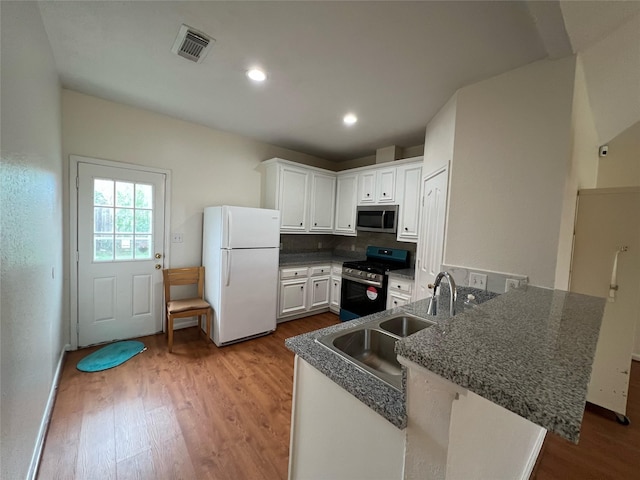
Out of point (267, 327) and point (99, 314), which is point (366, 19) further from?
point (99, 314)

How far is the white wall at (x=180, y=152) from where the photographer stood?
257cm

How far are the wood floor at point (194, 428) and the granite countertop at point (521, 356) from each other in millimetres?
1434

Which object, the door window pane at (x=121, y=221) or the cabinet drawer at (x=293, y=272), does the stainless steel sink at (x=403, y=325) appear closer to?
the cabinet drawer at (x=293, y=272)

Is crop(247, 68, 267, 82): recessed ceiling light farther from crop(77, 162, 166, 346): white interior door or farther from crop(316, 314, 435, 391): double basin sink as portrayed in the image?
crop(316, 314, 435, 391): double basin sink

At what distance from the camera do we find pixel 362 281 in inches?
133

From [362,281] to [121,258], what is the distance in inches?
108

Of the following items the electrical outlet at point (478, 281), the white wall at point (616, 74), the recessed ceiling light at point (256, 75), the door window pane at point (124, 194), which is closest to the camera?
the white wall at point (616, 74)

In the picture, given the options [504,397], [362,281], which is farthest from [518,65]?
[362,281]

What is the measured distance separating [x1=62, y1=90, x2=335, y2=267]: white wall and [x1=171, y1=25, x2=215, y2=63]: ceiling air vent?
4.67 ft

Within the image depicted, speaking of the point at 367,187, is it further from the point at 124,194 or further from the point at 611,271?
the point at 124,194

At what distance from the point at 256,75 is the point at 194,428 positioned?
2557 mm

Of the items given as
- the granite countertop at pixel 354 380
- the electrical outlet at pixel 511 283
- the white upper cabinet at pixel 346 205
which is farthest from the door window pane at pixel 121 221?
the electrical outlet at pixel 511 283

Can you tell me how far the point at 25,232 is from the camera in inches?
51.1

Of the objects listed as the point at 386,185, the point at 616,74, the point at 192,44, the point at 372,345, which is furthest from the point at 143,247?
the point at 616,74
